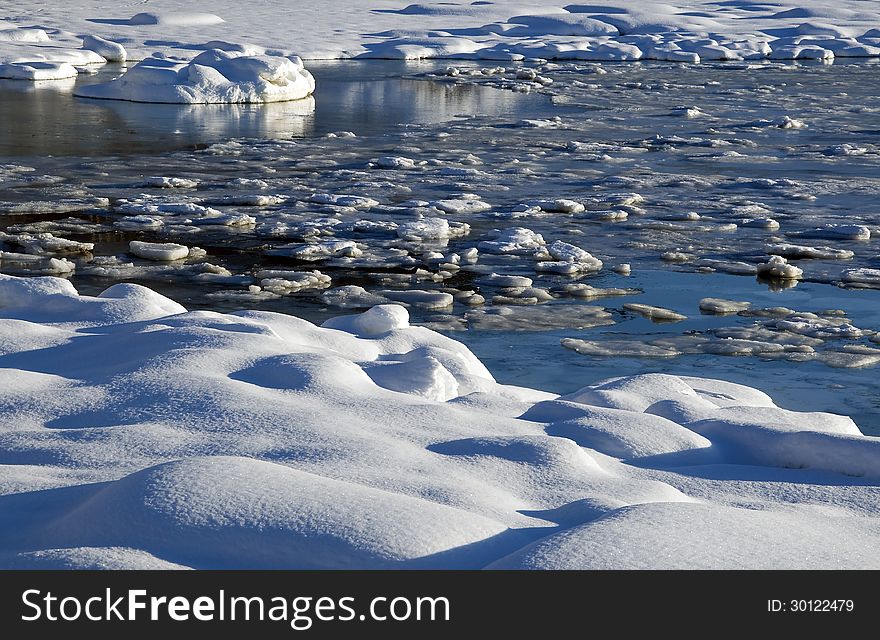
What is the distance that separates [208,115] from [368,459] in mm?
12431

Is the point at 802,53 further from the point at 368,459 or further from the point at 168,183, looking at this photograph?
the point at 368,459

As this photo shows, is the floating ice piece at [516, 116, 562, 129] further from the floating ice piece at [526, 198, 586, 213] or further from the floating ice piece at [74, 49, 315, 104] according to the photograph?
the floating ice piece at [526, 198, 586, 213]

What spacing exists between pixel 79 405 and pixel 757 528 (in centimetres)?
192

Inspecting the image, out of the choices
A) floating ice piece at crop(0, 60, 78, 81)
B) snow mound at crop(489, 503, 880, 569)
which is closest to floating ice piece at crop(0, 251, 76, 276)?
snow mound at crop(489, 503, 880, 569)

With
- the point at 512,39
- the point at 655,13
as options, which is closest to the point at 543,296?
the point at 512,39

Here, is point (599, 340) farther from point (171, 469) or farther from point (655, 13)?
point (655, 13)

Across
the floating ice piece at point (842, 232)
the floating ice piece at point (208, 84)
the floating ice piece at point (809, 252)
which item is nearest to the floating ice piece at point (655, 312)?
the floating ice piece at point (809, 252)

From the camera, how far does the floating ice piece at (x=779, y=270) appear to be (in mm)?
6555

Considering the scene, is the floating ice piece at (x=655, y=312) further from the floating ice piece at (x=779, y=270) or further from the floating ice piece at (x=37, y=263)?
the floating ice piece at (x=37, y=263)

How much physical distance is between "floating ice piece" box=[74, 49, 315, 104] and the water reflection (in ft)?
0.71

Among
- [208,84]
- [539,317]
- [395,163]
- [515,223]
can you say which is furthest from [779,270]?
[208,84]

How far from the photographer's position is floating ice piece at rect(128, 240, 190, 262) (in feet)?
22.6

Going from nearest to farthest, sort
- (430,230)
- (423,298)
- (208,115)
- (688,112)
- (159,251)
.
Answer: (423,298) → (159,251) → (430,230) → (208,115) → (688,112)

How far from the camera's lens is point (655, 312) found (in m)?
5.79
